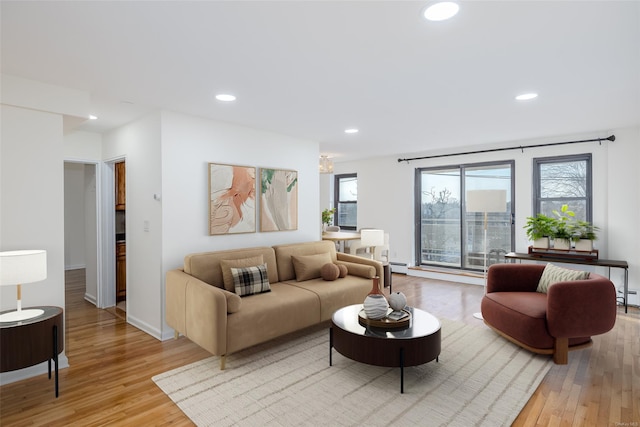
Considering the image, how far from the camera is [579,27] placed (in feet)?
6.57

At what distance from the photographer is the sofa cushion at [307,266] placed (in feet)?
13.8

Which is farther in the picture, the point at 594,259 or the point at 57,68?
the point at 594,259

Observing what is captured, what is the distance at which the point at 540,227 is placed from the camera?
4926 millimetres

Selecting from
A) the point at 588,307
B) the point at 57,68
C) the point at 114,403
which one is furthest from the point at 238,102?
the point at 588,307

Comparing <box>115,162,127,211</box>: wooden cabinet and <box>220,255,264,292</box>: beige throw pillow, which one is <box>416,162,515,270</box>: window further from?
<box>115,162,127,211</box>: wooden cabinet

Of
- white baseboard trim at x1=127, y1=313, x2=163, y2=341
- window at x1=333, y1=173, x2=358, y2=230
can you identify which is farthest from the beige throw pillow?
window at x1=333, y1=173, x2=358, y2=230

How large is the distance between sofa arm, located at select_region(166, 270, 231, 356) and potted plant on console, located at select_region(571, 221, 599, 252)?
181 inches

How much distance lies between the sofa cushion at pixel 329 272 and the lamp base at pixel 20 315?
2.66 meters

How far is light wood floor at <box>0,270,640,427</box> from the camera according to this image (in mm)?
2246

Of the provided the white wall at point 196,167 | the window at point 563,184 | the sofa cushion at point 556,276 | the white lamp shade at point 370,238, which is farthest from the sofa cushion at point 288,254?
the window at point 563,184

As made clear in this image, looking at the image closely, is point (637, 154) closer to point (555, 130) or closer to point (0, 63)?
point (555, 130)

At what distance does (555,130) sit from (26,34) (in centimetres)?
568

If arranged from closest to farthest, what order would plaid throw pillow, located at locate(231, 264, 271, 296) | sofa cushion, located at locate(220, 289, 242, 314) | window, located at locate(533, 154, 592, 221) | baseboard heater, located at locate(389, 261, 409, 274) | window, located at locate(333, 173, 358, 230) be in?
1. sofa cushion, located at locate(220, 289, 242, 314)
2. plaid throw pillow, located at locate(231, 264, 271, 296)
3. window, located at locate(533, 154, 592, 221)
4. baseboard heater, located at locate(389, 261, 409, 274)
5. window, located at locate(333, 173, 358, 230)

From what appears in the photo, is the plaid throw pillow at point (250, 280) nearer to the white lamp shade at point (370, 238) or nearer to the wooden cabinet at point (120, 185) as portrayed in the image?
the white lamp shade at point (370, 238)
